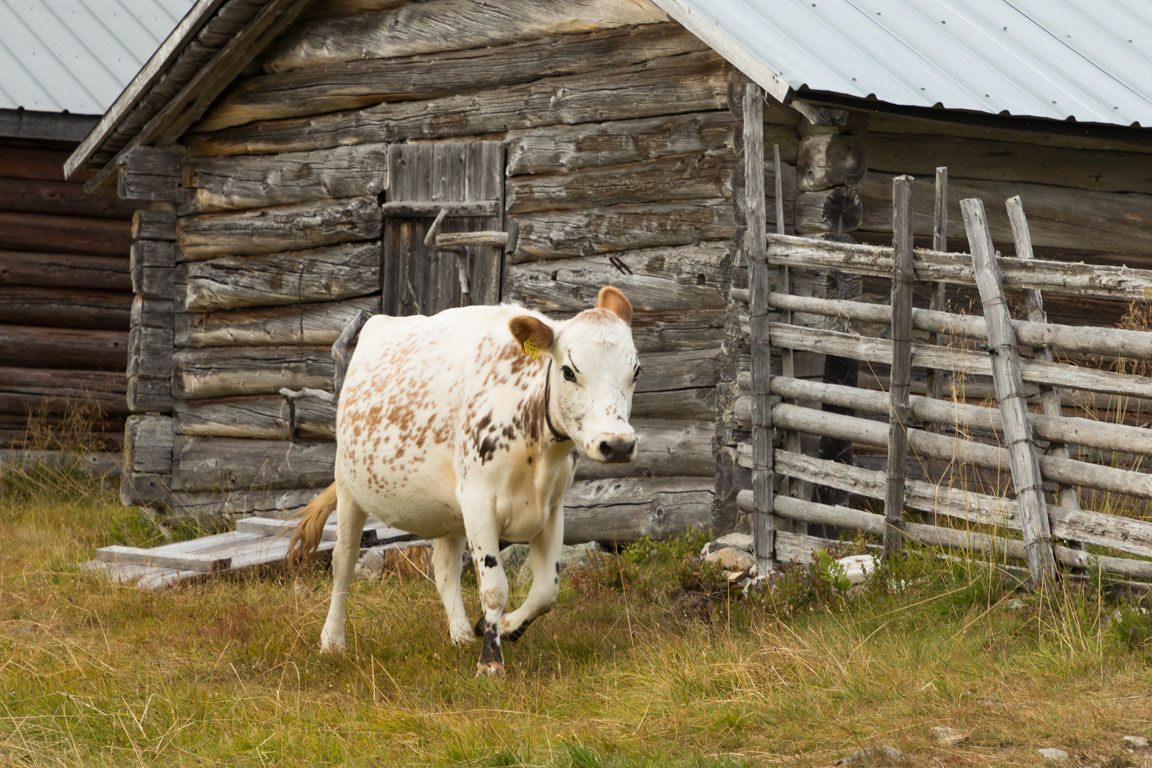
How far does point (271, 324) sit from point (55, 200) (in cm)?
366

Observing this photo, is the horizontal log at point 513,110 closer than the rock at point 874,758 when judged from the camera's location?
No

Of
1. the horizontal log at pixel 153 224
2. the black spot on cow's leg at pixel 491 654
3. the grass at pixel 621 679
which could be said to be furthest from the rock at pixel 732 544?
the horizontal log at pixel 153 224

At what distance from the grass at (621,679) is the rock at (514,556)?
1.10m

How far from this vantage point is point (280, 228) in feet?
32.9

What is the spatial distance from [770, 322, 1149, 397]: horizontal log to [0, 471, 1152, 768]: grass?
89 cm

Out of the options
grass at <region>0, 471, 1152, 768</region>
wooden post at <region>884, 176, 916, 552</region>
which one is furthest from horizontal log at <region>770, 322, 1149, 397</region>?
grass at <region>0, 471, 1152, 768</region>

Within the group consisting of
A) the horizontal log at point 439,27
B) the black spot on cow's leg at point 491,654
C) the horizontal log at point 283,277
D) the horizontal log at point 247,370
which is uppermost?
the horizontal log at point 439,27

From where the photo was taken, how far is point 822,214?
750 cm

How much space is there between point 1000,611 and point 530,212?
4243 millimetres

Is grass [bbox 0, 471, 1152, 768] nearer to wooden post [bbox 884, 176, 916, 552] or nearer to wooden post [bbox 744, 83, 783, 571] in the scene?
wooden post [bbox 884, 176, 916, 552]

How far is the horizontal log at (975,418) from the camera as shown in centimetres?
559

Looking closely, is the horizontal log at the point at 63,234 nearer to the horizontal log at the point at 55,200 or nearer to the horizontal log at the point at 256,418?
the horizontal log at the point at 55,200

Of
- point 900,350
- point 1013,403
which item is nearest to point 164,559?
point 900,350

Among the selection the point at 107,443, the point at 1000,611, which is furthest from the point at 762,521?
the point at 107,443
